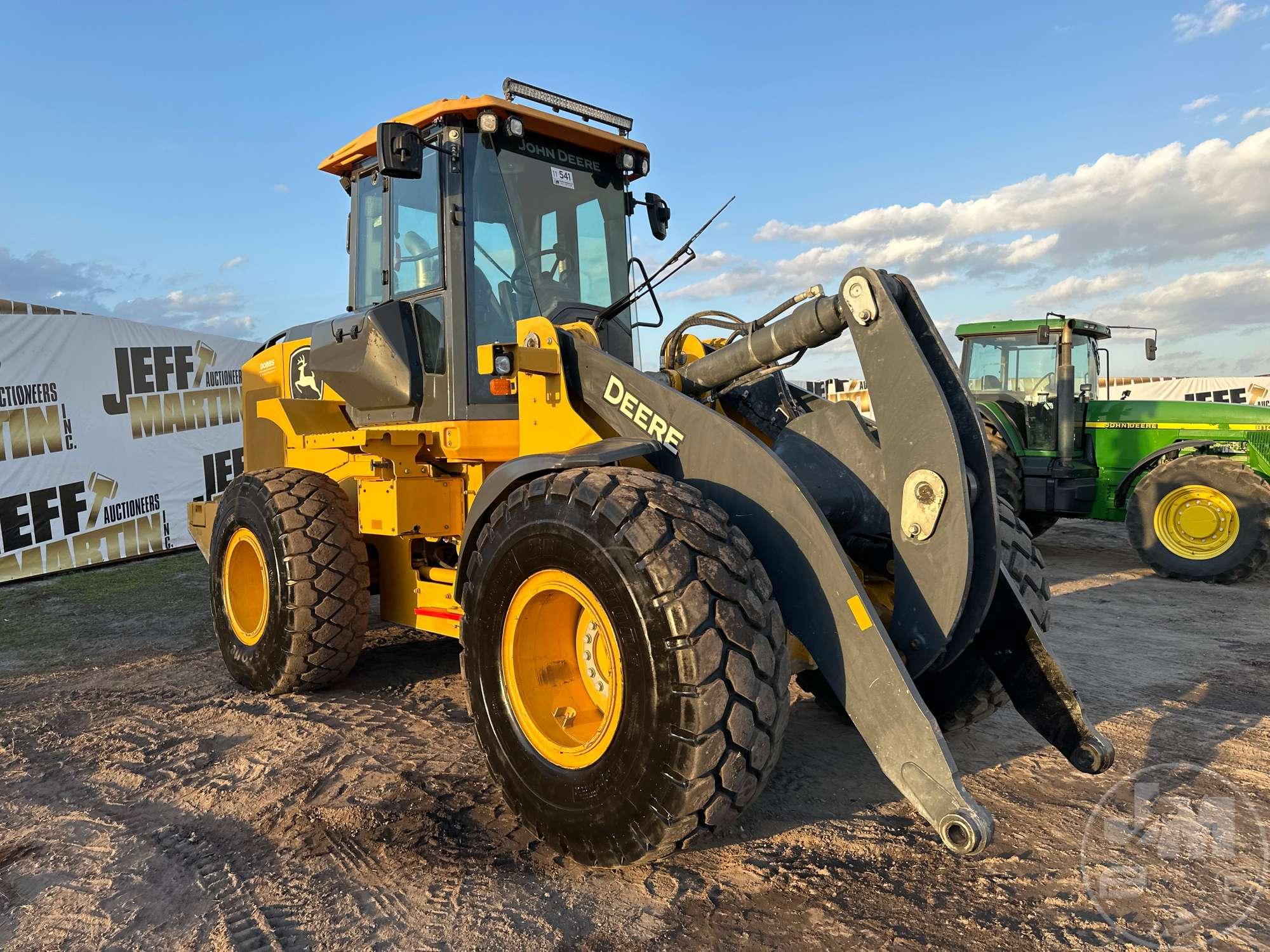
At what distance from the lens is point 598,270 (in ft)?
15.3

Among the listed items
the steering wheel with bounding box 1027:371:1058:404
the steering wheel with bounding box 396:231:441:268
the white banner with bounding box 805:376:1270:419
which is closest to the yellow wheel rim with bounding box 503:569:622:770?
the steering wheel with bounding box 396:231:441:268

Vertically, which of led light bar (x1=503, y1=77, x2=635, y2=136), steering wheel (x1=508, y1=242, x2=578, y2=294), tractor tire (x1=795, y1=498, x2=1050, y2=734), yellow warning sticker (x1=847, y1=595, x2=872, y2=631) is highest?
led light bar (x1=503, y1=77, x2=635, y2=136)

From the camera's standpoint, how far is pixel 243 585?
4988 millimetres

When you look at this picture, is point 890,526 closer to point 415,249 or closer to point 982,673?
point 982,673

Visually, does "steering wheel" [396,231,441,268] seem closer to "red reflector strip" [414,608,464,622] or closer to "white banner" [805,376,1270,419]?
"red reflector strip" [414,608,464,622]

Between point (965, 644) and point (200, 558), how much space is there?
976cm

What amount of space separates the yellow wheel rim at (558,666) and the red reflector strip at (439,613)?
127 centimetres

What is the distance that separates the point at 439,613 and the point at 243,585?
1.46m

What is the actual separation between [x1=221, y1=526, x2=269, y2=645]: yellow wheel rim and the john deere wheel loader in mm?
21

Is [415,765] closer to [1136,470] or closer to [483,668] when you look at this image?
[483,668]

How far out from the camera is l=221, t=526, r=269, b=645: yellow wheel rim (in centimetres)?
483

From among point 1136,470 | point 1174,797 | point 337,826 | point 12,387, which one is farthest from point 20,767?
point 1136,470

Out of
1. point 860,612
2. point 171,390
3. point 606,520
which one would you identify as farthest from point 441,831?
point 171,390

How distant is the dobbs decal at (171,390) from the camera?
33.5ft
